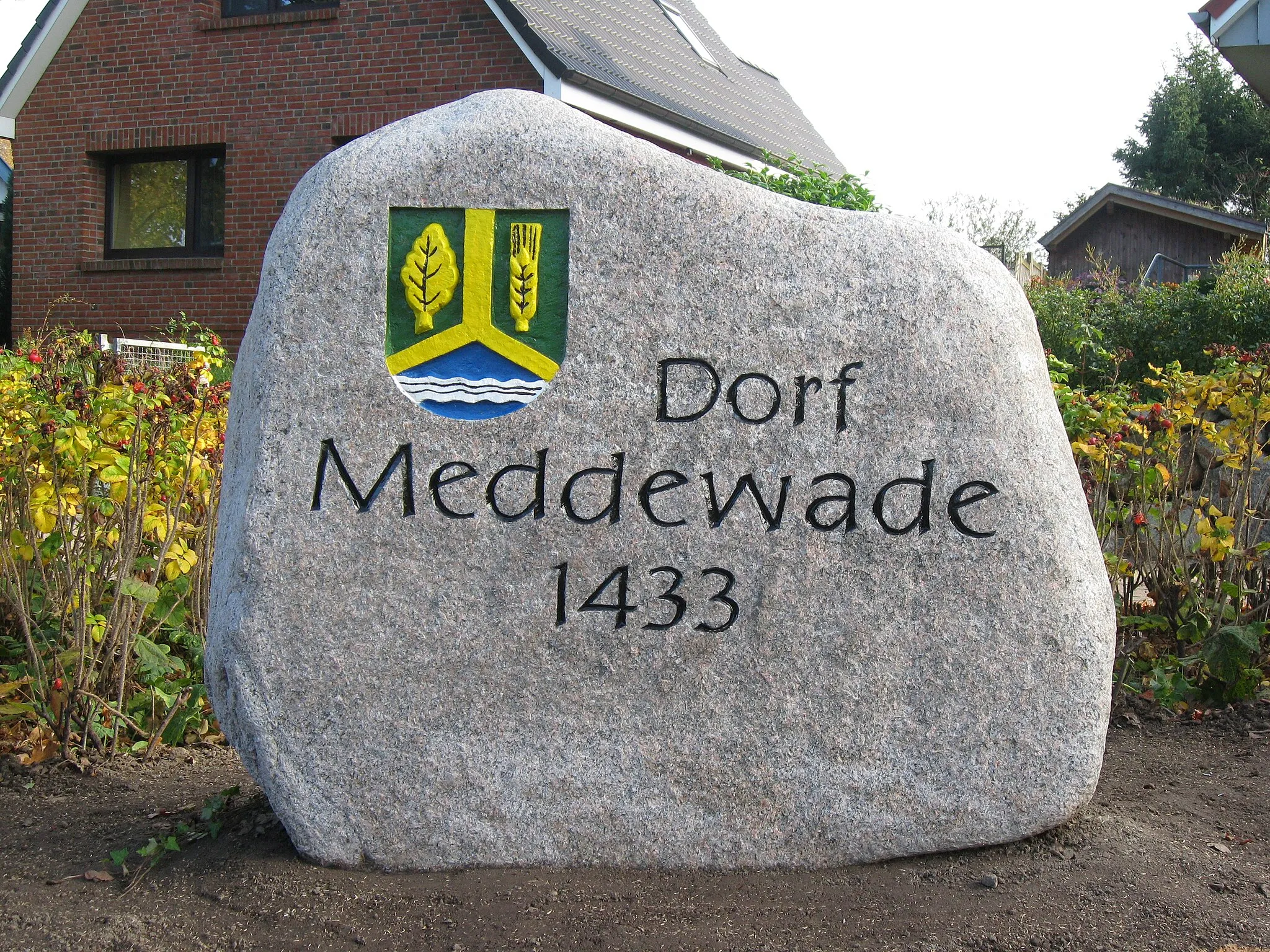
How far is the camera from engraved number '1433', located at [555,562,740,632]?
2762 mm

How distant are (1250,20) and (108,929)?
26.4 ft

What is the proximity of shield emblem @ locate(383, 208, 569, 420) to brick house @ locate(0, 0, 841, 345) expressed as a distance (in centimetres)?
716

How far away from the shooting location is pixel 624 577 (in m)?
2.77

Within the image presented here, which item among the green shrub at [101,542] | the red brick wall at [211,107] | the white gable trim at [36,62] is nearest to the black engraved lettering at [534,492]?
the green shrub at [101,542]

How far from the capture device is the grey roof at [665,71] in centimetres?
948

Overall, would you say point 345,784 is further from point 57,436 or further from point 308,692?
point 57,436

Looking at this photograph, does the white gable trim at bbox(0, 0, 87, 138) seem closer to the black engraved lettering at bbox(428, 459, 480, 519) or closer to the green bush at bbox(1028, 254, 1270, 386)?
the green bush at bbox(1028, 254, 1270, 386)

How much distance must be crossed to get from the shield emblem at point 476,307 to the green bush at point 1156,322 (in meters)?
6.92

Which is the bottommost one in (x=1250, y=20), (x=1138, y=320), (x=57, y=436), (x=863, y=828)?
(x=863, y=828)

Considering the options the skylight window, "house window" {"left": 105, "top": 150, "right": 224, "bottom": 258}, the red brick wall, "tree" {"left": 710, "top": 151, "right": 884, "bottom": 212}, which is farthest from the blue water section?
the skylight window

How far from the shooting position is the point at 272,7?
11016 mm

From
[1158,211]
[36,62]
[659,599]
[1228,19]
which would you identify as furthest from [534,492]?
[1158,211]

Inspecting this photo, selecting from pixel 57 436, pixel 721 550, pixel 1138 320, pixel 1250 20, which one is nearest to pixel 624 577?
pixel 721 550

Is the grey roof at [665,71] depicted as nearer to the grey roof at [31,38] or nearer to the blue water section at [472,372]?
the grey roof at [31,38]
